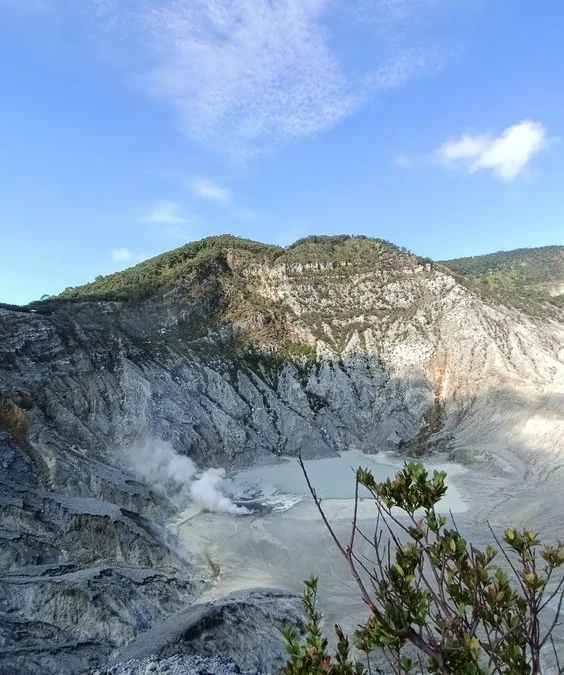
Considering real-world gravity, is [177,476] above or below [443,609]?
below

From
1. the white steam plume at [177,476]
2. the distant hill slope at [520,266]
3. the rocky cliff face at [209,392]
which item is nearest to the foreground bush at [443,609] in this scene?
the rocky cliff face at [209,392]

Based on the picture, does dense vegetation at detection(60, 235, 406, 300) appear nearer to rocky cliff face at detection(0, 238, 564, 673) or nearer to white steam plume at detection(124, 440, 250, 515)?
rocky cliff face at detection(0, 238, 564, 673)

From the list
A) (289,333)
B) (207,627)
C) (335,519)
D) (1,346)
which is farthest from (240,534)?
(289,333)

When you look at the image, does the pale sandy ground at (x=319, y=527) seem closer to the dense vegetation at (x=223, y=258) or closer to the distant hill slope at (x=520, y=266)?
the dense vegetation at (x=223, y=258)

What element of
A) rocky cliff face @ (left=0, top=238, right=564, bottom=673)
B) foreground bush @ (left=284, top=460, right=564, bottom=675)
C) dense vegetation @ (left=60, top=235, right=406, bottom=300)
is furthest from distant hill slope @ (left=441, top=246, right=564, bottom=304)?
foreground bush @ (left=284, top=460, right=564, bottom=675)

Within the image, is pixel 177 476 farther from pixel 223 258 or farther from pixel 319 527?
pixel 223 258

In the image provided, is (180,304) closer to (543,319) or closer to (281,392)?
(281,392)

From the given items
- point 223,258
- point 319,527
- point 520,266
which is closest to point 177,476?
point 319,527
